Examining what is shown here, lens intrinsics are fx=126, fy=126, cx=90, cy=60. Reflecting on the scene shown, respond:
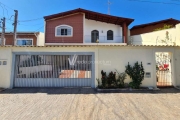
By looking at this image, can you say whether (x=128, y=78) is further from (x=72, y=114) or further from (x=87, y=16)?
(x=87, y=16)

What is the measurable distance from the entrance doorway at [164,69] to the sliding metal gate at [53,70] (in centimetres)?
575

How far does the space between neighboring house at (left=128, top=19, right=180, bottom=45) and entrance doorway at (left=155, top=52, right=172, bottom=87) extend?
1915 mm

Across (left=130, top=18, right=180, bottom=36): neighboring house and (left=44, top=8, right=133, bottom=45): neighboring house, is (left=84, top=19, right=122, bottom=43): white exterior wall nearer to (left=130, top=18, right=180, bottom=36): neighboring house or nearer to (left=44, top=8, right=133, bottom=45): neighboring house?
(left=44, top=8, right=133, bottom=45): neighboring house

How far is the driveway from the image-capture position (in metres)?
4.91

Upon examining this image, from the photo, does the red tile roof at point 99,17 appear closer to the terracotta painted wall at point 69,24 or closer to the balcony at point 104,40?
the terracotta painted wall at point 69,24

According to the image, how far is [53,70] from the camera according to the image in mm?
9391

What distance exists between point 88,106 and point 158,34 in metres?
13.0

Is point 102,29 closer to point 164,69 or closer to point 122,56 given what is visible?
point 122,56

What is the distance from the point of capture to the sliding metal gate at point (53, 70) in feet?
30.5

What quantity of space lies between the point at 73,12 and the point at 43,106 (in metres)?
14.1

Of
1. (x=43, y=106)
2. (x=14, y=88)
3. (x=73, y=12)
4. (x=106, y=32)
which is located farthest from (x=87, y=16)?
(x=43, y=106)

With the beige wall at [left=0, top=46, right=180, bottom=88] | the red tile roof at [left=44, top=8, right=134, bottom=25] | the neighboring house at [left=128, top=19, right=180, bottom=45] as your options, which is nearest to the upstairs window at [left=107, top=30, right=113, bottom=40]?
the red tile roof at [left=44, top=8, right=134, bottom=25]

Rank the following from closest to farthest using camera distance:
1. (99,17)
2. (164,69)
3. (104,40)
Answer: (164,69) → (99,17) → (104,40)

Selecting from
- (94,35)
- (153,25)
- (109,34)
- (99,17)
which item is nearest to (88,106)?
(94,35)
